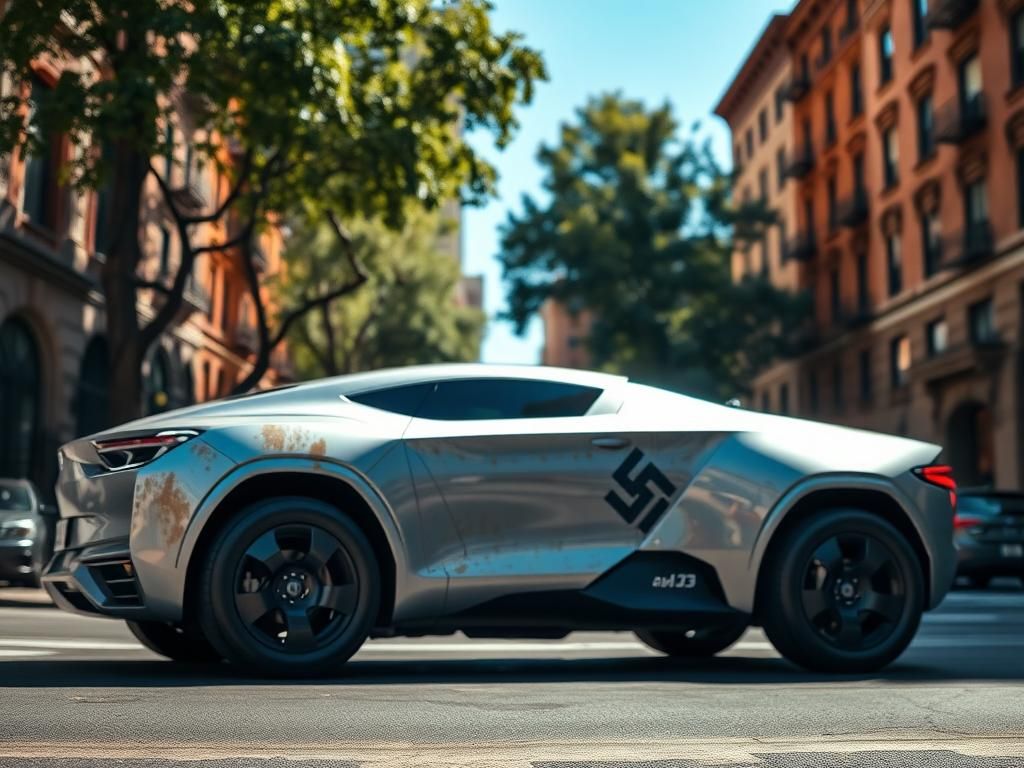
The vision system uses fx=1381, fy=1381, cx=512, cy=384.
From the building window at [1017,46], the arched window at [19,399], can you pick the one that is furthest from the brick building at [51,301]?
the building window at [1017,46]

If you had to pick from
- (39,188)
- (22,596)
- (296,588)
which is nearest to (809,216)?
(39,188)

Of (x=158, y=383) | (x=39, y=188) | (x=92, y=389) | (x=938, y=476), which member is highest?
(x=39, y=188)

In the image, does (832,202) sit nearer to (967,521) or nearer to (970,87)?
(970,87)

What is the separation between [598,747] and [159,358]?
99.3ft

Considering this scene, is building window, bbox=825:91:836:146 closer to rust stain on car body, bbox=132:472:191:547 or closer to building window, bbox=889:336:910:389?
building window, bbox=889:336:910:389

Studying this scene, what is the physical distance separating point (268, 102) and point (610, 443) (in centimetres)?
1209

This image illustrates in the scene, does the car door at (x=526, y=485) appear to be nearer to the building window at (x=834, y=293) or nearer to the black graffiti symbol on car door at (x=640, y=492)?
the black graffiti symbol on car door at (x=640, y=492)

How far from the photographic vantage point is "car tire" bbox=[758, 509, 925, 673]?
632cm

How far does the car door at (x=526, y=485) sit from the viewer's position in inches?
235

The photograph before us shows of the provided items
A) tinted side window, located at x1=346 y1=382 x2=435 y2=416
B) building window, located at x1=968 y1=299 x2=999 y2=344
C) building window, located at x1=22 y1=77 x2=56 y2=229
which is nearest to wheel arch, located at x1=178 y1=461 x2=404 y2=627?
tinted side window, located at x1=346 y1=382 x2=435 y2=416

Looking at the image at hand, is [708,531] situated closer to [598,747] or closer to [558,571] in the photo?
[558,571]

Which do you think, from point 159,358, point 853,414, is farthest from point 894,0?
point 159,358

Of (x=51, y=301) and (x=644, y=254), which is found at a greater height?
(x=644, y=254)

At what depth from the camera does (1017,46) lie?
28875 millimetres
